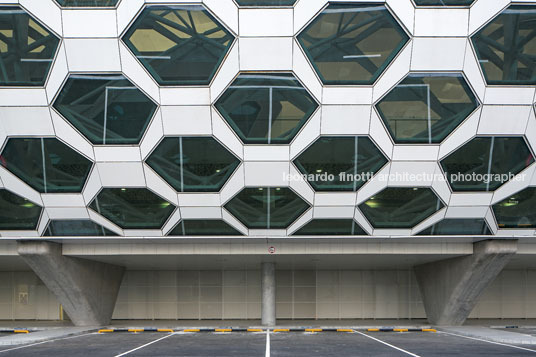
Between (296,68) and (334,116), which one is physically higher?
(296,68)

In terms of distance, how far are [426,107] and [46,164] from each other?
11551mm

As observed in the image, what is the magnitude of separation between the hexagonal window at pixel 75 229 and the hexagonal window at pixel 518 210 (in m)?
12.9

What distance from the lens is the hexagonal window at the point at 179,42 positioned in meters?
12.0

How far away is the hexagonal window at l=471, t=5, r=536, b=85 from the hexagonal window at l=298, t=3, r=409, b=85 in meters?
2.23

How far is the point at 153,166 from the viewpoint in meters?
13.9

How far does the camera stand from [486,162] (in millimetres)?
13875

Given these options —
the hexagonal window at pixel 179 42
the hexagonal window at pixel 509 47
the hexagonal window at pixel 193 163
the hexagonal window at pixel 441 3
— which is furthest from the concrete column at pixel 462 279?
the hexagonal window at pixel 179 42

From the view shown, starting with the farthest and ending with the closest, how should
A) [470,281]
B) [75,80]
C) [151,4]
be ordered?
1. [470,281]
2. [75,80]
3. [151,4]

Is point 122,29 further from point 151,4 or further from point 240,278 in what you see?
point 240,278

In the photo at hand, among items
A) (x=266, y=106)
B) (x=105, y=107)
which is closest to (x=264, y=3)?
(x=266, y=106)

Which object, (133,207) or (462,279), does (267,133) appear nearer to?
(133,207)

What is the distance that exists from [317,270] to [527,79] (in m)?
13.0

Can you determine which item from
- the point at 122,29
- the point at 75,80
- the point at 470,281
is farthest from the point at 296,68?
the point at 470,281

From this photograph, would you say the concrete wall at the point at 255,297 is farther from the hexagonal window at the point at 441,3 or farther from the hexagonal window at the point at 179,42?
the hexagonal window at the point at 441,3
